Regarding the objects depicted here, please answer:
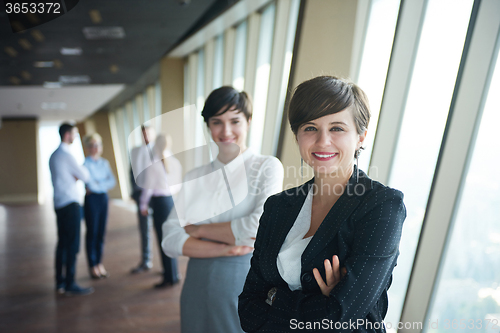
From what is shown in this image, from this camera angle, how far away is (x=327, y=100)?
3.70ft

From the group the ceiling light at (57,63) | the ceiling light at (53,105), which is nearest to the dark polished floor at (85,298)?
the ceiling light at (57,63)

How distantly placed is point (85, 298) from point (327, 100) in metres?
4.14

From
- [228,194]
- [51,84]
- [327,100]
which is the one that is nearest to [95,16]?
[228,194]

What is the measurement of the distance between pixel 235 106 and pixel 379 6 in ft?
6.35

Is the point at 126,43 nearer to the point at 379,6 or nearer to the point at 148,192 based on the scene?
the point at 148,192

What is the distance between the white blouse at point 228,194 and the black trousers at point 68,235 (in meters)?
2.87

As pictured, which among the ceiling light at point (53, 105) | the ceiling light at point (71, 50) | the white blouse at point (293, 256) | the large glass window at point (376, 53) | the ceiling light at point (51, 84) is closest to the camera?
the white blouse at point (293, 256)

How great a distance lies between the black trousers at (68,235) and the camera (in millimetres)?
4176

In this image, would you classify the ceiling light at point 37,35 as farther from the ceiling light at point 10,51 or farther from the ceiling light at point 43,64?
the ceiling light at point 43,64

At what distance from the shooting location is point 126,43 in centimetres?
720

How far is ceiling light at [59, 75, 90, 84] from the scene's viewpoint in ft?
32.9

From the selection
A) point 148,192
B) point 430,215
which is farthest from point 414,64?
point 148,192

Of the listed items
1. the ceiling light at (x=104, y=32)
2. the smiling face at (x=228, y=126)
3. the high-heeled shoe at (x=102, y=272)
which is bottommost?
the high-heeled shoe at (x=102, y=272)

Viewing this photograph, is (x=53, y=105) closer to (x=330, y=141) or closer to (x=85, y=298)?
(x=85, y=298)
